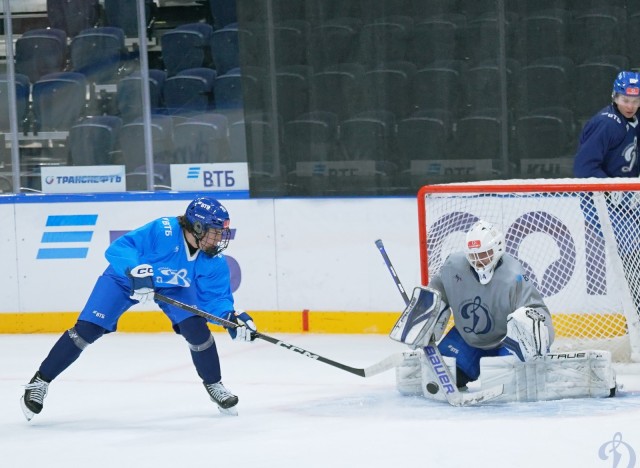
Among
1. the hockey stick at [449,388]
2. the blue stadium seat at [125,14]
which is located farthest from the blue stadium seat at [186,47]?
the hockey stick at [449,388]

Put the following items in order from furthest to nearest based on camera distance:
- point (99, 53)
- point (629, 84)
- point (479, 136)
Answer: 1. point (99, 53)
2. point (479, 136)
3. point (629, 84)

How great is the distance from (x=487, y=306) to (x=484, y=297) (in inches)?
1.5

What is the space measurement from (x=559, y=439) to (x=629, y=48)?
2.77m

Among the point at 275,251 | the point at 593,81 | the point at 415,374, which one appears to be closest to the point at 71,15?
the point at 275,251

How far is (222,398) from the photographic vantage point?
4.79 meters

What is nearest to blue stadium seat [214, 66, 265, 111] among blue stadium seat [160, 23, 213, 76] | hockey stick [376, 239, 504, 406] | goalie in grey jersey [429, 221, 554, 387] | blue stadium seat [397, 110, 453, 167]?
blue stadium seat [160, 23, 213, 76]

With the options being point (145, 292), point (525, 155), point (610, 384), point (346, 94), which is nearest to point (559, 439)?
point (610, 384)

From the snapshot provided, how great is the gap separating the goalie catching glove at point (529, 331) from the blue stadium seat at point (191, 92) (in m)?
2.98

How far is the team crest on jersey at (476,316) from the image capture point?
4.85 meters

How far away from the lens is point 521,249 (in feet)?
18.8

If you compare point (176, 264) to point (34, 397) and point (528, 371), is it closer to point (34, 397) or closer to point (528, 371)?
point (34, 397)

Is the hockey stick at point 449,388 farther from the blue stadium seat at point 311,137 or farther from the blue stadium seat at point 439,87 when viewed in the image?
the blue stadium seat at point 311,137

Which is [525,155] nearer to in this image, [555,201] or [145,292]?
[555,201]

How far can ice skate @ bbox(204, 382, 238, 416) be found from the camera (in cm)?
479
